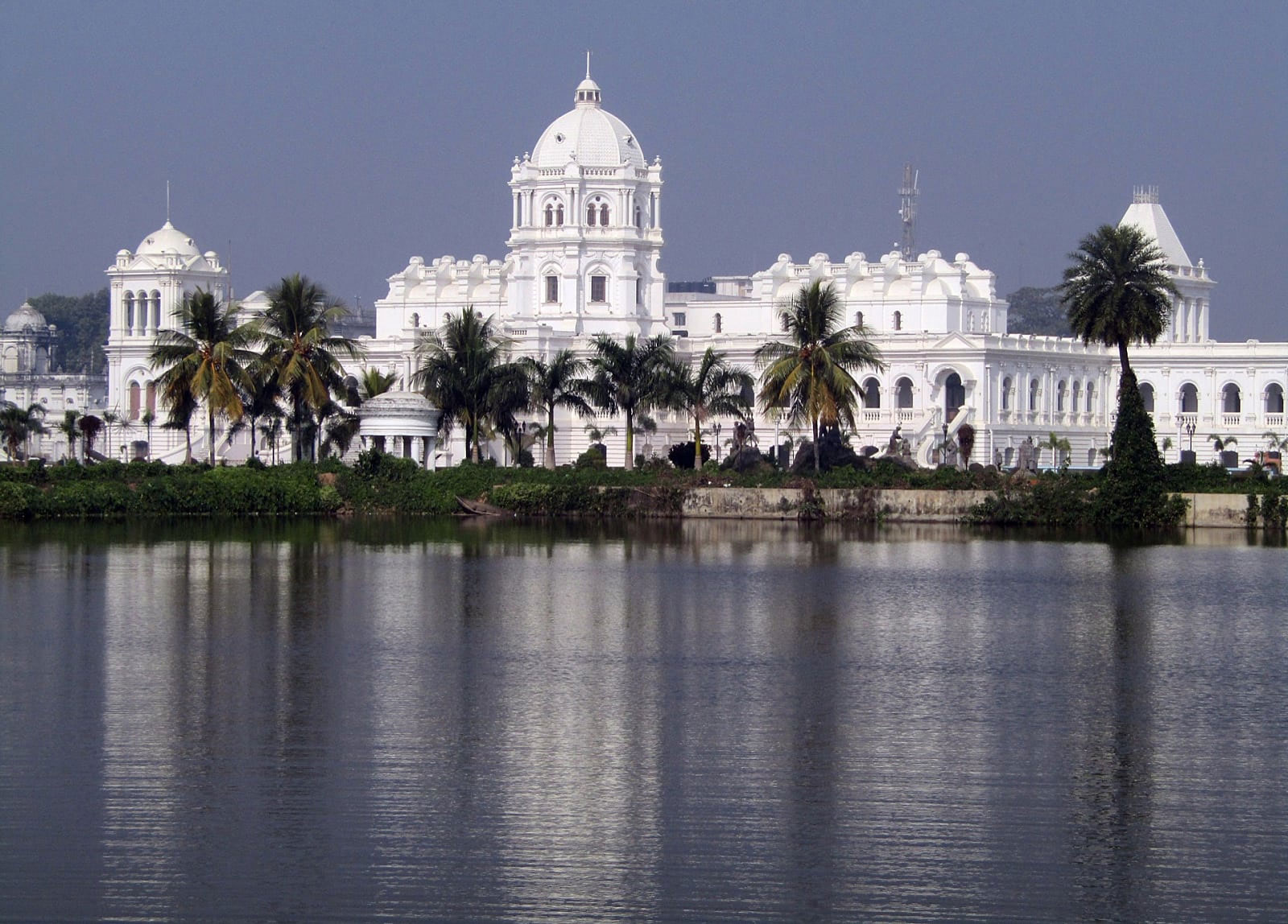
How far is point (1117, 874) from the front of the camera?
16.7 m

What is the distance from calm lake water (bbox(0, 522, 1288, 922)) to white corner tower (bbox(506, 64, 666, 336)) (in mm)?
54567

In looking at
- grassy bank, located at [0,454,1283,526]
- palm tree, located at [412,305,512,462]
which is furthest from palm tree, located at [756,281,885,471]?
palm tree, located at [412,305,512,462]

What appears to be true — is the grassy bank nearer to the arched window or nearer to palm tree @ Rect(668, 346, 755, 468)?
palm tree @ Rect(668, 346, 755, 468)

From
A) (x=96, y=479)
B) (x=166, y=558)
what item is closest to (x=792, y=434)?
(x=96, y=479)

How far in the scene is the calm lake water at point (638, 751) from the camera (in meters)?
16.2

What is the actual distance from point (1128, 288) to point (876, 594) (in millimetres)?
23997

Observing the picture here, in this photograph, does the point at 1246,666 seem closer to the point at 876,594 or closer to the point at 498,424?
the point at 876,594

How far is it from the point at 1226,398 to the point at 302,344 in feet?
160

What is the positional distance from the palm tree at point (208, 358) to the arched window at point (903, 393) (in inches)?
A: 1347

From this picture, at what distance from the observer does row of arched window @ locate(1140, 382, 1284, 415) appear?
9412cm

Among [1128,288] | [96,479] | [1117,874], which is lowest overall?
[1117,874]

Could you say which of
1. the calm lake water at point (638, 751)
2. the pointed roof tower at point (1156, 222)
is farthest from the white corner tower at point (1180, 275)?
the calm lake water at point (638, 751)

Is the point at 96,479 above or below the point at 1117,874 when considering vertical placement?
above

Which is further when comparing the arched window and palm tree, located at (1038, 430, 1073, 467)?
the arched window
